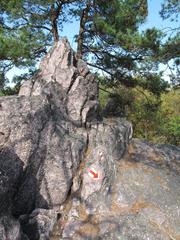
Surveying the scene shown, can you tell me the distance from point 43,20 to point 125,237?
11.0 metres

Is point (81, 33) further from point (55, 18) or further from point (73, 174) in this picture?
point (73, 174)

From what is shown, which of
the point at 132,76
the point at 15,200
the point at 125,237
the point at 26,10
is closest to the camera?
the point at 125,237

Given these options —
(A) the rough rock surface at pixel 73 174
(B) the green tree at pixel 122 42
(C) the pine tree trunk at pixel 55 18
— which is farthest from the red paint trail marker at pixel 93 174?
(C) the pine tree trunk at pixel 55 18

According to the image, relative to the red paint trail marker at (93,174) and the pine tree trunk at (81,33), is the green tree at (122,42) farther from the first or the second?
the red paint trail marker at (93,174)

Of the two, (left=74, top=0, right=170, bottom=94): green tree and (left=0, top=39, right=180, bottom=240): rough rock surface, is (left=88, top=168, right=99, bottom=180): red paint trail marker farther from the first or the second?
(left=74, top=0, right=170, bottom=94): green tree

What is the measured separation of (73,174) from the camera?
1003cm

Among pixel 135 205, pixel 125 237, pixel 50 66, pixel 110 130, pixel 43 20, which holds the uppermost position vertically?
pixel 43 20

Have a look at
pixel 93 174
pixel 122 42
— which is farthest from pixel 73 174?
pixel 122 42

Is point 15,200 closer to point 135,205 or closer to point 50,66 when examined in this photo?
point 135,205

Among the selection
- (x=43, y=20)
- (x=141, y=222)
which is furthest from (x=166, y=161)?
(x=43, y=20)

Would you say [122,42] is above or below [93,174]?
above

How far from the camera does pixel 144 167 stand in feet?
36.1

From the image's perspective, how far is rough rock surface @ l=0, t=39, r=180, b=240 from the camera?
854 cm

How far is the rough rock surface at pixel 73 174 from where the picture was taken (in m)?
8.54
